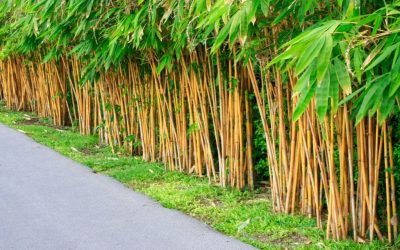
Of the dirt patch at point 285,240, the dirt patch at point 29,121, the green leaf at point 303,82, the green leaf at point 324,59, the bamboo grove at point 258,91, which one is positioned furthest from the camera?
the dirt patch at point 29,121

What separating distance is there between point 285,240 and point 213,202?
0.78 meters

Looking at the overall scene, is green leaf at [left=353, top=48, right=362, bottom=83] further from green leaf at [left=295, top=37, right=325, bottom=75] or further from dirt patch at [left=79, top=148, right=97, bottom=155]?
dirt patch at [left=79, top=148, right=97, bottom=155]

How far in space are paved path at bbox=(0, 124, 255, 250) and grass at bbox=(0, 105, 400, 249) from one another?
107 mm

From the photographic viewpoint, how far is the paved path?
293 centimetres

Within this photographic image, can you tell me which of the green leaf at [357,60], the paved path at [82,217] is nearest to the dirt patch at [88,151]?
the paved path at [82,217]

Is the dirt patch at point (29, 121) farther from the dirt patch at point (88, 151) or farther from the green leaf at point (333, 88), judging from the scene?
the green leaf at point (333, 88)

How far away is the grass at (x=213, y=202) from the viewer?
9.53ft

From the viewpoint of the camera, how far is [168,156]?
4598mm

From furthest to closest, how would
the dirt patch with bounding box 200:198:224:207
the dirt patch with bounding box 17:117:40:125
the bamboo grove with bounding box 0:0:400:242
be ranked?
the dirt patch with bounding box 17:117:40:125, the dirt patch with bounding box 200:198:224:207, the bamboo grove with bounding box 0:0:400:242

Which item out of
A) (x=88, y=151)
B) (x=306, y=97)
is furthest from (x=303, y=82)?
(x=88, y=151)

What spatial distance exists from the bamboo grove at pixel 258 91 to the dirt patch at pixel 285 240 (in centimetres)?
13

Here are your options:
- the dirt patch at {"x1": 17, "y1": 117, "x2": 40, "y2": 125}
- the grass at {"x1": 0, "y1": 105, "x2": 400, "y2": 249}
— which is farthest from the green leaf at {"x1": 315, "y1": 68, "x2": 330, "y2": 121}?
the dirt patch at {"x1": 17, "y1": 117, "x2": 40, "y2": 125}

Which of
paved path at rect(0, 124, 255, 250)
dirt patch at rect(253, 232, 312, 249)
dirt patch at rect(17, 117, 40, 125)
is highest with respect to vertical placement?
dirt patch at rect(17, 117, 40, 125)

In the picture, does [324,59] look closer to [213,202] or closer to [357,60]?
[357,60]
